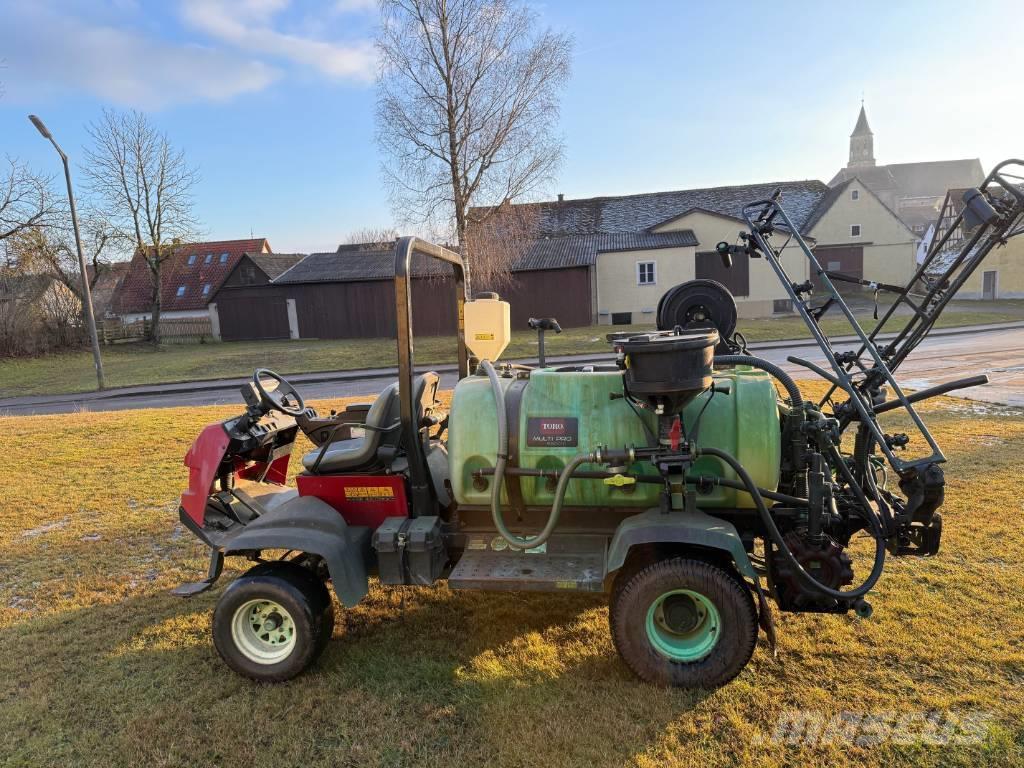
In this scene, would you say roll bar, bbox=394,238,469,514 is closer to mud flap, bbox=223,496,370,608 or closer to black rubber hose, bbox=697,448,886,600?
mud flap, bbox=223,496,370,608

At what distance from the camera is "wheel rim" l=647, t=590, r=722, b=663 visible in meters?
3.01

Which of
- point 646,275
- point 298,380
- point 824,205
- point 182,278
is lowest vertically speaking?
point 298,380

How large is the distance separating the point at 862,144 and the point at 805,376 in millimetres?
110148

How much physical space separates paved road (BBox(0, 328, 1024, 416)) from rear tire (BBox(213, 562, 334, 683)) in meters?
10.8

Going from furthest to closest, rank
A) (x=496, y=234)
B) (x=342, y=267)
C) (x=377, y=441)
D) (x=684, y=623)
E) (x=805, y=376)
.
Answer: (x=342, y=267) → (x=496, y=234) → (x=805, y=376) → (x=377, y=441) → (x=684, y=623)

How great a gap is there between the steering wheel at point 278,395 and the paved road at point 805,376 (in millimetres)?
9927

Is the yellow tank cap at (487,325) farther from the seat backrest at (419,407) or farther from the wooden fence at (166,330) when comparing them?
the wooden fence at (166,330)

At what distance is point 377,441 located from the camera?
11.6ft

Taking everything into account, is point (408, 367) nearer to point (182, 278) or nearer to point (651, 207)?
point (651, 207)

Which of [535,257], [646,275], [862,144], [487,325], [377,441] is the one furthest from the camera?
[862,144]

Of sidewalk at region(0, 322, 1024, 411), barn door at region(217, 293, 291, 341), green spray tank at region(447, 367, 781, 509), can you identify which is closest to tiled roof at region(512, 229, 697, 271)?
sidewalk at region(0, 322, 1024, 411)

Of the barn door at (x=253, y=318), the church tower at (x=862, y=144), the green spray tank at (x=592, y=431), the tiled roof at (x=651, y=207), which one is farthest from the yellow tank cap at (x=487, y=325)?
the church tower at (x=862, y=144)

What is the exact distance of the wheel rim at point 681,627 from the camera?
118 inches

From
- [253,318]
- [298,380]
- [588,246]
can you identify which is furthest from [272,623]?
[253,318]
